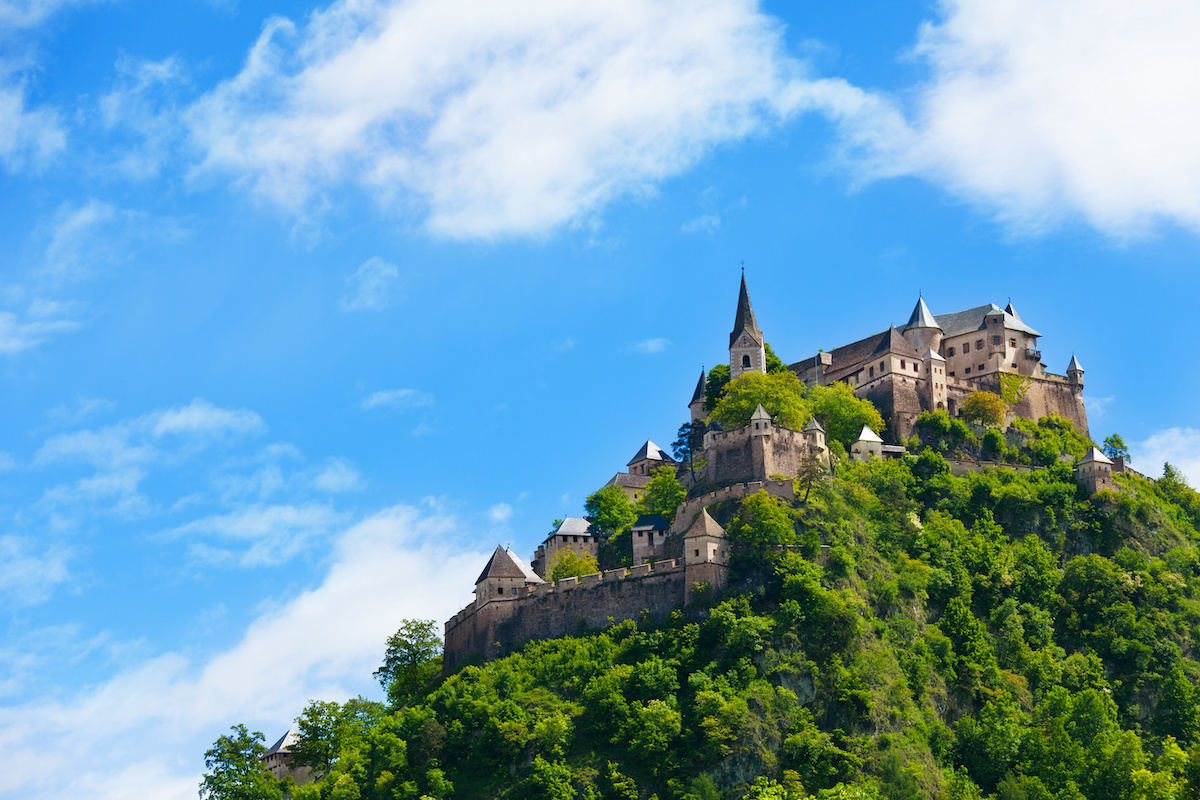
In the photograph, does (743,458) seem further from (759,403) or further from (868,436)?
(868,436)

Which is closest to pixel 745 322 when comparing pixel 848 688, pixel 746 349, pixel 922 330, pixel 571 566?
pixel 746 349

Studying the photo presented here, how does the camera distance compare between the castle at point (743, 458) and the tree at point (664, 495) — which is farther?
the tree at point (664, 495)

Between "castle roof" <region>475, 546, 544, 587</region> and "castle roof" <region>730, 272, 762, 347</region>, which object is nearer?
"castle roof" <region>475, 546, 544, 587</region>

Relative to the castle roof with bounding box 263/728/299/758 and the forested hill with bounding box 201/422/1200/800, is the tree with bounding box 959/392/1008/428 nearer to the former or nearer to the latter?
the forested hill with bounding box 201/422/1200/800

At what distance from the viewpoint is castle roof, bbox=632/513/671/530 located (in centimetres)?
9844

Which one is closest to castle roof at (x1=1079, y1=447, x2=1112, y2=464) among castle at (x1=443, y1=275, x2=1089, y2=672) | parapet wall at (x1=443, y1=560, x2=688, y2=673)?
castle at (x1=443, y1=275, x2=1089, y2=672)

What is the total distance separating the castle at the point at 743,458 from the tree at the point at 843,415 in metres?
1.18

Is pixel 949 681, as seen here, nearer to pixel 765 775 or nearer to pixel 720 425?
pixel 765 775

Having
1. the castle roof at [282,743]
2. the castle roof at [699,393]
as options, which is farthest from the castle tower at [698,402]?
the castle roof at [282,743]

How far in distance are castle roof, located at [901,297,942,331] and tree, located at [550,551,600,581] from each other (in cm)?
3528

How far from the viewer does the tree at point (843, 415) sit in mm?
106625

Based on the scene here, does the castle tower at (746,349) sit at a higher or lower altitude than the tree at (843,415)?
higher

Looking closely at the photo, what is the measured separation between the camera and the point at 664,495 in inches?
4094

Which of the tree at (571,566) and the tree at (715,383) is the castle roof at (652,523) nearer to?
the tree at (571,566)
